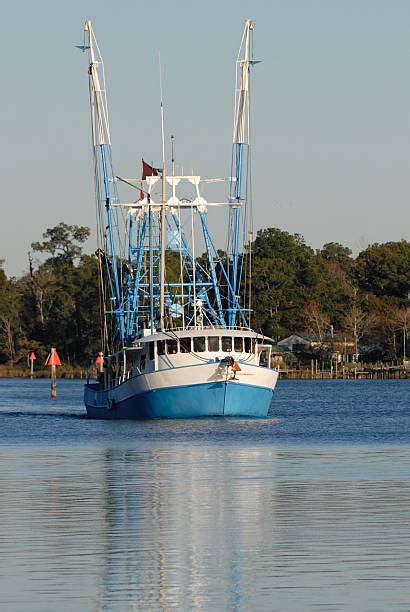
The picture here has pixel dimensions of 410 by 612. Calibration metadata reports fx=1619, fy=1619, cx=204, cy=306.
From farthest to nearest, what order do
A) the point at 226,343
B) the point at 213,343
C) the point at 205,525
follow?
the point at 226,343
the point at 213,343
the point at 205,525

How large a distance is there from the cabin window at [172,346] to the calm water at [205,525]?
1442cm

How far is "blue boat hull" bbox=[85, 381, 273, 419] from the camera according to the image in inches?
2852

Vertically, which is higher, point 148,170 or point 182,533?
point 148,170

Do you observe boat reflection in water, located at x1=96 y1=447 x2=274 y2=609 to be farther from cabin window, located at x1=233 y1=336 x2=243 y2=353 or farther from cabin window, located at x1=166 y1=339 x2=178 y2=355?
cabin window, located at x1=233 y1=336 x2=243 y2=353

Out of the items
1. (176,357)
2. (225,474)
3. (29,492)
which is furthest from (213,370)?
(29,492)

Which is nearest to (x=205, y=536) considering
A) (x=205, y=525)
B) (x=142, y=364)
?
(x=205, y=525)

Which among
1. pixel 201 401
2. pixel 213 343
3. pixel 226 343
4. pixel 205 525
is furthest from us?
pixel 226 343

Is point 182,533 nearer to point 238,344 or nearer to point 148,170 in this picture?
point 238,344

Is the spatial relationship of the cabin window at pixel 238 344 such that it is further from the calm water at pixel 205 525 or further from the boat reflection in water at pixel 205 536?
the boat reflection in water at pixel 205 536

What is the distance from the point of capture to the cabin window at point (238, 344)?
73356 mm

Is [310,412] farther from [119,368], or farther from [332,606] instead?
→ [332,606]

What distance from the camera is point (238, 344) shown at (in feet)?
242

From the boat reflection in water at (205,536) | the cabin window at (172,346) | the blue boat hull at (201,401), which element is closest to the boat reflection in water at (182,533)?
the boat reflection in water at (205,536)

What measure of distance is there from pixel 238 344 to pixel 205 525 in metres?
44.0
